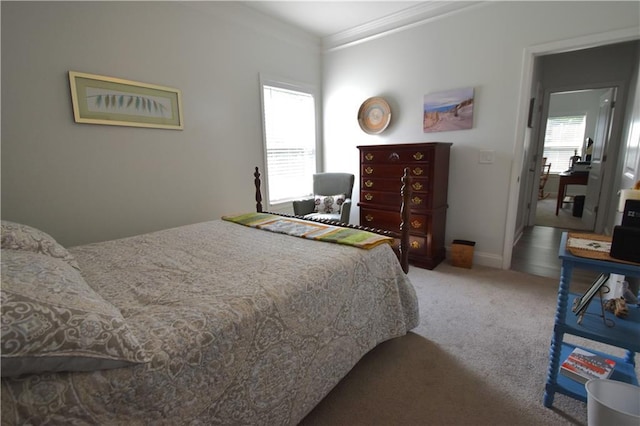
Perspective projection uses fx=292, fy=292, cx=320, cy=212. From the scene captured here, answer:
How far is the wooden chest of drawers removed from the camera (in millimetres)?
3072

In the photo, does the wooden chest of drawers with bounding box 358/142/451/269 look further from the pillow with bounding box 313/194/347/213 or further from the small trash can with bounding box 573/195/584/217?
the small trash can with bounding box 573/195/584/217

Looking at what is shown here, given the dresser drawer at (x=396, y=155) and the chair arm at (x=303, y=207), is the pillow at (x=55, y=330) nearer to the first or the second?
the chair arm at (x=303, y=207)

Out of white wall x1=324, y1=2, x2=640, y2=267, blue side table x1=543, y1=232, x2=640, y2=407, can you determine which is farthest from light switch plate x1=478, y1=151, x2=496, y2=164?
blue side table x1=543, y1=232, x2=640, y2=407

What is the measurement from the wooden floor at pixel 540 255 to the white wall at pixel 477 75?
39cm

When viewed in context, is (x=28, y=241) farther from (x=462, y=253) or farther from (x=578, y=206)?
(x=578, y=206)

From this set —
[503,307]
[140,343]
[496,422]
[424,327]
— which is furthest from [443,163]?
[140,343]

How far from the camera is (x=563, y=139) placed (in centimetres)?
764

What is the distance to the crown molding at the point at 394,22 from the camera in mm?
3074

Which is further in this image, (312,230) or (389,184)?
(389,184)

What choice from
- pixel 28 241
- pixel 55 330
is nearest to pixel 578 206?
pixel 55 330

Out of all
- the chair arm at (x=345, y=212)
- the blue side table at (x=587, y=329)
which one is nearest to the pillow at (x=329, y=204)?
the chair arm at (x=345, y=212)

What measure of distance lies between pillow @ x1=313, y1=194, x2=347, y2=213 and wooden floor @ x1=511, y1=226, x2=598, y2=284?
2030mm

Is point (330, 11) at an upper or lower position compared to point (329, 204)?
upper

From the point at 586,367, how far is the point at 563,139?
836 centimetres
